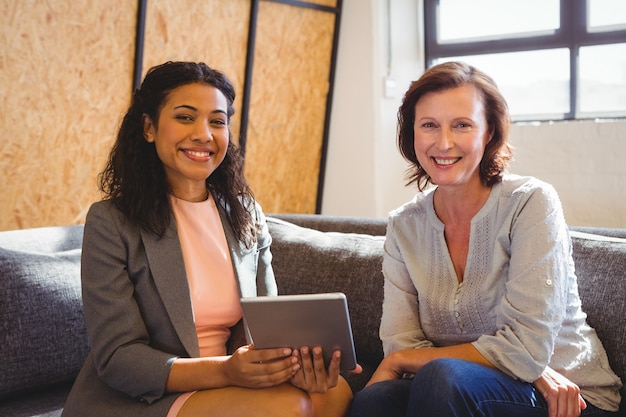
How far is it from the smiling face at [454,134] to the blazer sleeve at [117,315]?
27.6 inches

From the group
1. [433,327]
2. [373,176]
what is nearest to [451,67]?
[433,327]

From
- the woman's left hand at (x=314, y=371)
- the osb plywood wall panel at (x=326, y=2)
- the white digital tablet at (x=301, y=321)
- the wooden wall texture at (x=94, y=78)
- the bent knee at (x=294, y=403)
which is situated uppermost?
the osb plywood wall panel at (x=326, y=2)

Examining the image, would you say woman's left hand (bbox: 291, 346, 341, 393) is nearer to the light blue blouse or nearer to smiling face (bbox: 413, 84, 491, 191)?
the light blue blouse

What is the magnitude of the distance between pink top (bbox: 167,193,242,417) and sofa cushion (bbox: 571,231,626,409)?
0.84 meters

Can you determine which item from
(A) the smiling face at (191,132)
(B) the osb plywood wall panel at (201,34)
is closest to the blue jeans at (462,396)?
(A) the smiling face at (191,132)

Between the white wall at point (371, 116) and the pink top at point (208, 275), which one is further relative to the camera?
the white wall at point (371, 116)

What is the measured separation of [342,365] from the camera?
64.7 inches

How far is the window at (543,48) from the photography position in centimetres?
425

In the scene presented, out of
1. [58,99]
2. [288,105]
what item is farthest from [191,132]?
[288,105]

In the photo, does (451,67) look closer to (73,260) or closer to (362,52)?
(73,260)

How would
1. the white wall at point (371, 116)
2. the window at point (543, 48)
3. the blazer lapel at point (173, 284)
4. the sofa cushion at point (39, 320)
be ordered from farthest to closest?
the white wall at point (371, 116), the window at point (543, 48), the sofa cushion at point (39, 320), the blazer lapel at point (173, 284)

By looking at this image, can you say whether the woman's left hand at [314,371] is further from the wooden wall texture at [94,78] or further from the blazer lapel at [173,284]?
the wooden wall texture at [94,78]

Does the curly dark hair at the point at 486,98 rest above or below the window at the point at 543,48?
below

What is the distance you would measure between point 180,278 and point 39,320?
543 millimetres
